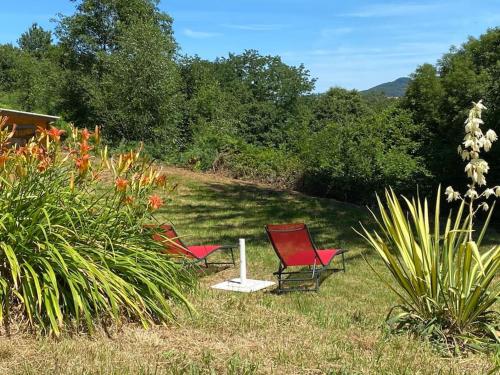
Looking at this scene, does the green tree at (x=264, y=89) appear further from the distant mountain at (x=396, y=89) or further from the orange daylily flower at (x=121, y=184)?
the orange daylily flower at (x=121, y=184)

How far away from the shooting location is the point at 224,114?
1249 inches

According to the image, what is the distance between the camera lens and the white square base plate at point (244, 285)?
6469 millimetres

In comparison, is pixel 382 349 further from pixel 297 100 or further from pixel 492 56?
pixel 297 100

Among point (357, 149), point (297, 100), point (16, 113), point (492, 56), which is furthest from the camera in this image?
point (297, 100)

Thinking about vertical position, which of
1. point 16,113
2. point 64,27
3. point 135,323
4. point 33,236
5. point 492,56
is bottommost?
point 135,323

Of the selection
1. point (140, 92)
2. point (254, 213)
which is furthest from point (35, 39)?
point (254, 213)

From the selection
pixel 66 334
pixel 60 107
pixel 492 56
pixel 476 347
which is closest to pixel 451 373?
pixel 476 347

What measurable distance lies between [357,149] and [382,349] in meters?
12.0

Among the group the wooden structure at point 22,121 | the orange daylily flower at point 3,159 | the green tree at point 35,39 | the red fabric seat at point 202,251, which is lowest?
the red fabric seat at point 202,251

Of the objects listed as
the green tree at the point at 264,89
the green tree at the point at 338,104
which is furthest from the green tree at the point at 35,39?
the green tree at the point at 338,104

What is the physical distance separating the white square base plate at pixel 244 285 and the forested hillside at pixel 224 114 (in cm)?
840

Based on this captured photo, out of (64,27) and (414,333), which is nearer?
(414,333)

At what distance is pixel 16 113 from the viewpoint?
43.4 feet

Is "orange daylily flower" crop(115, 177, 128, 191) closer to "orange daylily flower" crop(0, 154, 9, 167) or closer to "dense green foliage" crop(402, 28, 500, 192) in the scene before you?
"orange daylily flower" crop(0, 154, 9, 167)
